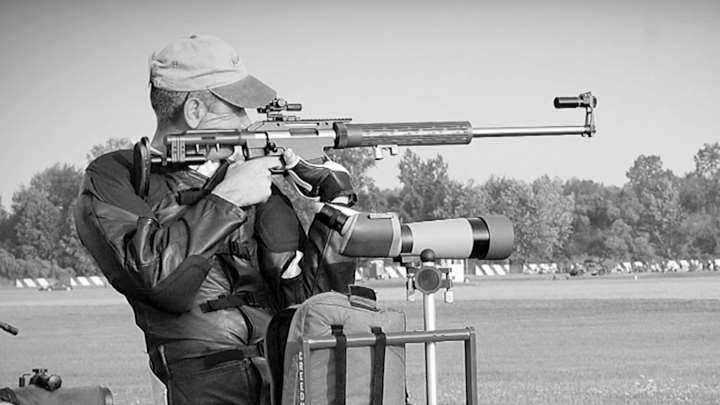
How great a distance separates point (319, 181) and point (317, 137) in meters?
0.15

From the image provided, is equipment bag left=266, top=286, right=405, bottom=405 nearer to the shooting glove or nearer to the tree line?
the shooting glove

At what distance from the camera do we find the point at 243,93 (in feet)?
8.32

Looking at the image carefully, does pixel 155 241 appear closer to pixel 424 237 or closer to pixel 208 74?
pixel 208 74

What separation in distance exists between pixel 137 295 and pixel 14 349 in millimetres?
20737

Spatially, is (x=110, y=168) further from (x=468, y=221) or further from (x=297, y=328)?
(x=468, y=221)

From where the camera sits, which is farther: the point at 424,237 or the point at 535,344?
the point at 535,344

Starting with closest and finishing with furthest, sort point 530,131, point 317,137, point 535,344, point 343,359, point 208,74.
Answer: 1. point 343,359
2. point 208,74
3. point 317,137
4. point 530,131
5. point 535,344

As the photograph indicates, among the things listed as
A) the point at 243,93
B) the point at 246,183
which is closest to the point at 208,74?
the point at 243,93

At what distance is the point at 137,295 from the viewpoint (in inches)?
93.0

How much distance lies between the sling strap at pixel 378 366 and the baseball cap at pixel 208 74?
0.64m

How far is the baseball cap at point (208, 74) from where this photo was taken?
2.52 metres

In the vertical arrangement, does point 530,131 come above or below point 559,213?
above

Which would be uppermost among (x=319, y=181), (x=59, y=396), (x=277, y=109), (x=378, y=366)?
(x=277, y=109)

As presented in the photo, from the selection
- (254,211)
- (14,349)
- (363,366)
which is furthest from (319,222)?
(14,349)
